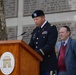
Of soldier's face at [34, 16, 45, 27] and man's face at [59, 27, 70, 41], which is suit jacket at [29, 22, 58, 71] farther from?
man's face at [59, 27, 70, 41]

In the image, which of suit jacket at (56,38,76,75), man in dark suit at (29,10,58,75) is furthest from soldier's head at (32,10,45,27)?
suit jacket at (56,38,76,75)

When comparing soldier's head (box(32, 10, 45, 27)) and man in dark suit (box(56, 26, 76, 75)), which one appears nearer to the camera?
soldier's head (box(32, 10, 45, 27))

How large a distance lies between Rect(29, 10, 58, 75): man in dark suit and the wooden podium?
0.37 m

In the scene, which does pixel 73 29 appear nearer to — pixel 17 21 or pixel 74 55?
pixel 17 21

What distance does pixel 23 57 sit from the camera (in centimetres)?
413

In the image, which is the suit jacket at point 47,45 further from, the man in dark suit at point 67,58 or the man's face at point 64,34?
the man's face at point 64,34

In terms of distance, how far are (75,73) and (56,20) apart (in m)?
2.43

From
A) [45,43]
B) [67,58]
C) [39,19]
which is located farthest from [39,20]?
[67,58]

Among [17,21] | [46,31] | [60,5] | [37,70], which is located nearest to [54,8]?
[60,5]

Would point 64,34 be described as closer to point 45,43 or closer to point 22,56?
point 45,43

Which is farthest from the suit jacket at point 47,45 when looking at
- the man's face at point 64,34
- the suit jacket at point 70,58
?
the man's face at point 64,34

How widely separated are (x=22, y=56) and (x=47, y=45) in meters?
0.59

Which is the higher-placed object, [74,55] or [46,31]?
[46,31]

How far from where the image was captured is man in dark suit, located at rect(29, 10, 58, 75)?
465 centimetres
